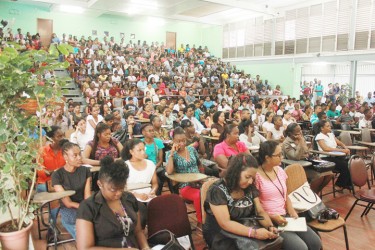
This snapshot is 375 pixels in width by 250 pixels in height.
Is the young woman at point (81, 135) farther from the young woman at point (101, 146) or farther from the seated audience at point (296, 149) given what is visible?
the seated audience at point (296, 149)

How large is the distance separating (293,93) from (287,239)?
14.4m

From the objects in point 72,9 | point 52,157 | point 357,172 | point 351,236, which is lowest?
point 351,236

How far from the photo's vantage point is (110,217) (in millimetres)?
2043

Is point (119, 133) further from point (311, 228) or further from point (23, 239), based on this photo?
point (311, 228)

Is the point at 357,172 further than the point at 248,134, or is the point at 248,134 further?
the point at 248,134

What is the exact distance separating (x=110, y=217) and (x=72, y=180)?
1113mm

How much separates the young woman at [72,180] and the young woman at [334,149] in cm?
370

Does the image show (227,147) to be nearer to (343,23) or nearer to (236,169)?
(236,169)

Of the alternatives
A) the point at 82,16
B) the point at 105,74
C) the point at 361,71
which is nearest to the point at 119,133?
the point at 105,74

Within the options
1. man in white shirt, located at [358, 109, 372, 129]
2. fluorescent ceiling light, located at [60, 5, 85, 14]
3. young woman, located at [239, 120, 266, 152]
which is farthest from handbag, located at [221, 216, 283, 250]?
fluorescent ceiling light, located at [60, 5, 85, 14]

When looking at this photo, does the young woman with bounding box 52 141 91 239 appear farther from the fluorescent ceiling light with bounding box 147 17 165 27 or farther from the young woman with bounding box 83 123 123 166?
the fluorescent ceiling light with bounding box 147 17 165 27

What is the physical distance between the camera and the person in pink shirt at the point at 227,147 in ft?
13.2

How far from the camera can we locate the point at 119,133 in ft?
19.1

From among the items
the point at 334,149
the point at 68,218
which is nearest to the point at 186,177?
the point at 68,218
